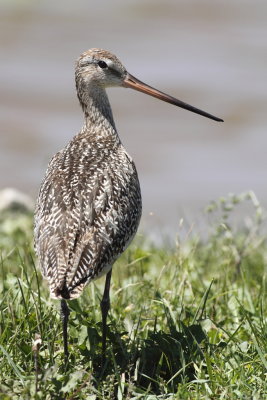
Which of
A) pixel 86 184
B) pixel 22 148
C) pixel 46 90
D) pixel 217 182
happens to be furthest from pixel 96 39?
pixel 86 184

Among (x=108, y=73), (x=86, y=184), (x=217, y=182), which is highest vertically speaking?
(x=108, y=73)

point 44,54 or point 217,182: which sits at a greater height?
point 44,54

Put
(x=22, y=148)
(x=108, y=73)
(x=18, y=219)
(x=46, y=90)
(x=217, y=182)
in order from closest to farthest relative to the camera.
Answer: (x=108, y=73) → (x=18, y=219) → (x=217, y=182) → (x=22, y=148) → (x=46, y=90)

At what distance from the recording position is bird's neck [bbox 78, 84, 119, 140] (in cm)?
752

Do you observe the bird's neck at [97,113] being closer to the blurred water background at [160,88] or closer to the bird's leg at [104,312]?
the bird's leg at [104,312]

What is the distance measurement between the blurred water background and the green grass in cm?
287

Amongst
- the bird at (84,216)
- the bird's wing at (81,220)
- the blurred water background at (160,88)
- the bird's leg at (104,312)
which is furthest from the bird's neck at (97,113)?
the blurred water background at (160,88)

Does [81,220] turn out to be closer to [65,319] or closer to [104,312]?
[65,319]

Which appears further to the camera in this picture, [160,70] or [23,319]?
[160,70]

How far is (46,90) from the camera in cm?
1544

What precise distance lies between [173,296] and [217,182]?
→ 5.60 metres

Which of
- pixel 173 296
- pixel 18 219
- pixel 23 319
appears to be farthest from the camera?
pixel 18 219

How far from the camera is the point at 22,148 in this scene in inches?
537

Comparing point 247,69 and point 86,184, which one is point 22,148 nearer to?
point 247,69
